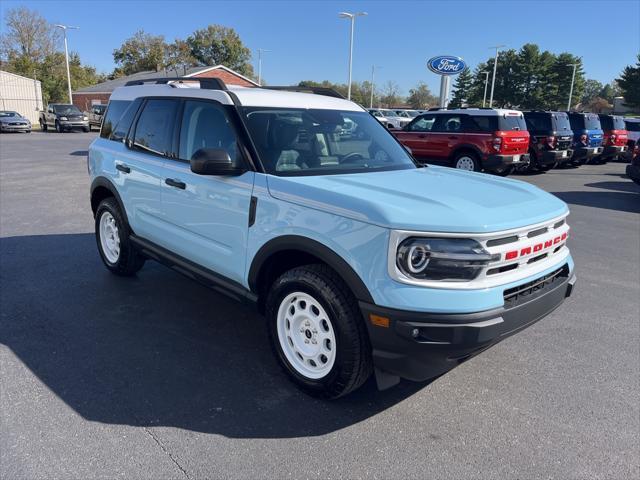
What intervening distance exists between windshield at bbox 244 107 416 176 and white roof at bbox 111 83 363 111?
0.25 feet

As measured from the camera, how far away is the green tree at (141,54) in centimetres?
7356

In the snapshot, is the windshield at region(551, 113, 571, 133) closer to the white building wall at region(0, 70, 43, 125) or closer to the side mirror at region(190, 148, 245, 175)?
the side mirror at region(190, 148, 245, 175)

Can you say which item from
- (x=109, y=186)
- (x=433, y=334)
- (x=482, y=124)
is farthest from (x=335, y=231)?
A: (x=482, y=124)

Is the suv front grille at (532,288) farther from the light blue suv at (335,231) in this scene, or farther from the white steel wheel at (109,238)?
the white steel wheel at (109,238)

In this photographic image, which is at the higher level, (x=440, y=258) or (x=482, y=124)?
(x=482, y=124)

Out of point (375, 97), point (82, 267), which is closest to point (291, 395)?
point (82, 267)

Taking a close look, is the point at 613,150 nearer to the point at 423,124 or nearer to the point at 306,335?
the point at 423,124

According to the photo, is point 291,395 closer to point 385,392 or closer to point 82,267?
point 385,392

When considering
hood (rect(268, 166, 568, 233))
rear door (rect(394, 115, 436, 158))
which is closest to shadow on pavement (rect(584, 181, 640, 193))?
rear door (rect(394, 115, 436, 158))

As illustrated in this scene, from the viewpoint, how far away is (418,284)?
2.66 m

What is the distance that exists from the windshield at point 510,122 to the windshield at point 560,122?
2.81 meters

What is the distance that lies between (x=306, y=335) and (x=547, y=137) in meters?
15.2

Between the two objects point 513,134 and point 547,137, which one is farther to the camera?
point 547,137

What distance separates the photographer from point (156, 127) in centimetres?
457
